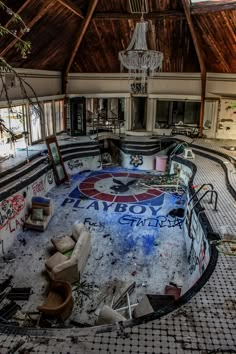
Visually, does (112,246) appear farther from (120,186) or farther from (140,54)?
(140,54)

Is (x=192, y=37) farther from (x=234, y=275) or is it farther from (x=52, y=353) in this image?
(x=52, y=353)

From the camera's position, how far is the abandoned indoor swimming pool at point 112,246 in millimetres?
4957

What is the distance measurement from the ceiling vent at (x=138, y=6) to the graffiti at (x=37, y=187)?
676 cm

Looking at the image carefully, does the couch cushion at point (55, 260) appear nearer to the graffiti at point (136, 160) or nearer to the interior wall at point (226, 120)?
the graffiti at point (136, 160)

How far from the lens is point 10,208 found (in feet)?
25.2

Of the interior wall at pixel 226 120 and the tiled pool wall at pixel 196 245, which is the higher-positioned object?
the interior wall at pixel 226 120

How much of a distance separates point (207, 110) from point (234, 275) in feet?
35.5

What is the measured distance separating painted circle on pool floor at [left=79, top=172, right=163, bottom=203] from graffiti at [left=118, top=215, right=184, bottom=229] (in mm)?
1321

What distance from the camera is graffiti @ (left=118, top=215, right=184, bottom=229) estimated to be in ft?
28.4

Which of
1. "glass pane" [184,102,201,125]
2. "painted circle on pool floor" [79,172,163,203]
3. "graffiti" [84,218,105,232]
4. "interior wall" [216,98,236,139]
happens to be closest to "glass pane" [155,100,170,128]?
"glass pane" [184,102,201,125]

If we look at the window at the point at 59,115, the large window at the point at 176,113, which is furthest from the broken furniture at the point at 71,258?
the large window at the point at 176,113

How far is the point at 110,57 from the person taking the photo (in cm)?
1375

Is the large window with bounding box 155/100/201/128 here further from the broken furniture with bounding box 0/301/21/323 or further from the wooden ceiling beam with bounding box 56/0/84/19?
the broken furniture with bounding box 0/301/21/323

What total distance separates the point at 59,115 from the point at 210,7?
8.25 metres
